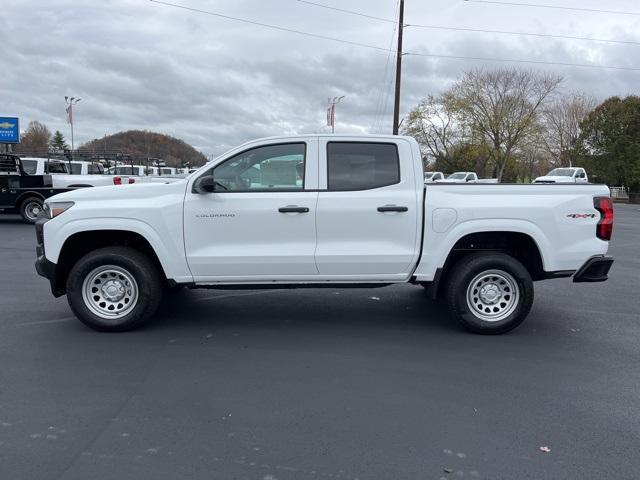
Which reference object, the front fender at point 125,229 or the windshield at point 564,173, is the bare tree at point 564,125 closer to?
the windshield at point 564,173

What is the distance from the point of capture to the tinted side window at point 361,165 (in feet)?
18.5

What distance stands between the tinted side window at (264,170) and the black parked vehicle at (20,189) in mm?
12493

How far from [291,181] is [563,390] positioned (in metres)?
3.10

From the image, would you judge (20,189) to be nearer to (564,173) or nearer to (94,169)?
(94,169)

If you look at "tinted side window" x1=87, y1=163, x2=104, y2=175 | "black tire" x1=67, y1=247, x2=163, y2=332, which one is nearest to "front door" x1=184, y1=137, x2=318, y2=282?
"black tire" x1=67, y1=247, x2=163, y2=332

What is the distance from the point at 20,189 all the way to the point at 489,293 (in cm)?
1516

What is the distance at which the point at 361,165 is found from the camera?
18.7 ft

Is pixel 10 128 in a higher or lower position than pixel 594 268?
higher

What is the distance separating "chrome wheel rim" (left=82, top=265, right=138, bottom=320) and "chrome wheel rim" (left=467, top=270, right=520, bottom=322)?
3.47 meters

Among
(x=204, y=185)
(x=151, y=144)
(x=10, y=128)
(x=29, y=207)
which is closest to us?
(x=204, y=185)

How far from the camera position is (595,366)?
193 inches

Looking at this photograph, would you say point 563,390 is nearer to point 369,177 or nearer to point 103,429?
point 369,177

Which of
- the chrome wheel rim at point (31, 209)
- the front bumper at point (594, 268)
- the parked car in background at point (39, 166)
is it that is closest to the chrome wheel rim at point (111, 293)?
the front bumper at point (594, 268)

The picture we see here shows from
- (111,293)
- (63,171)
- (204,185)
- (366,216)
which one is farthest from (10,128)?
(366,216)
